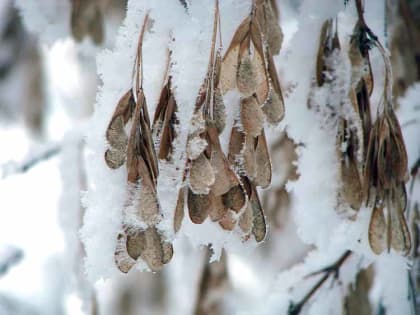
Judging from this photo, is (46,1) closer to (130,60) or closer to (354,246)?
(130,60)

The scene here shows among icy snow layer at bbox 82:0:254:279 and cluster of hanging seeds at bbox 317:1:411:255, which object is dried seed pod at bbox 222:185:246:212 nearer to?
icy snow layer at bbox 82:0:254:279

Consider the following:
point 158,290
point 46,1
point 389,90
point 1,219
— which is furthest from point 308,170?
point 1,219

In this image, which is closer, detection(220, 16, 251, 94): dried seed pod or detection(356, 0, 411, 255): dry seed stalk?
detection(220, 16, 251, 94): dried seed pod

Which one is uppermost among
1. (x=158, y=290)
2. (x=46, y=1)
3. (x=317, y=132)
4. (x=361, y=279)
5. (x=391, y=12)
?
(x=46, y=1)

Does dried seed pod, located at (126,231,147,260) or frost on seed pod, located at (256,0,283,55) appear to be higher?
frost on seed pod, located at (256,0,283,55)

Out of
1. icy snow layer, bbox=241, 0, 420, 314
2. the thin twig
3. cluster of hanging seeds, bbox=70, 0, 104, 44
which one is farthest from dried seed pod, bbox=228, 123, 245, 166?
cluster of hanging seeds, bbox=70, 0, 104, 44
